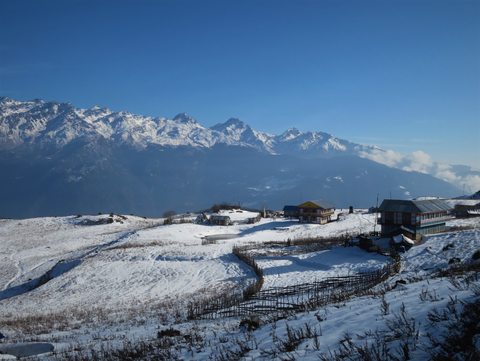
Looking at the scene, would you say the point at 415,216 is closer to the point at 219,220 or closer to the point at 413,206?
the point at 413,206

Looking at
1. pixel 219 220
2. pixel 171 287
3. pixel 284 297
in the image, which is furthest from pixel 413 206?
pixel 219 220

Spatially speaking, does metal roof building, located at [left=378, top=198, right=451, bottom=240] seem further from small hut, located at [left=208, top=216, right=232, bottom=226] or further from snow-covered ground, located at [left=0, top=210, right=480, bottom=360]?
small hut, located at [left=208, top=216, right=232, bottom=226]

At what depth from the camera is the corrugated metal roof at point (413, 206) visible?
130 feet

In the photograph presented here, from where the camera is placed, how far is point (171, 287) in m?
26.0

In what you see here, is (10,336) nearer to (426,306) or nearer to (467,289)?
(426,306)

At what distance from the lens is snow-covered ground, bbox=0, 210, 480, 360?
338 inches

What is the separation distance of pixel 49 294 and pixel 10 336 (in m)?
12.5

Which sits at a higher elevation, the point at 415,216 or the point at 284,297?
the point at 415,216

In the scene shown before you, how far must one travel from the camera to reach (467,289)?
30.9ft

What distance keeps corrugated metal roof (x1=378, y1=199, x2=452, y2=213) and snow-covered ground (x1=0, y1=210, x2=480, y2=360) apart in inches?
194

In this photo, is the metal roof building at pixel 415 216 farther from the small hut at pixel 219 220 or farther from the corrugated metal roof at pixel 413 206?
the small hut at pixel 219 220

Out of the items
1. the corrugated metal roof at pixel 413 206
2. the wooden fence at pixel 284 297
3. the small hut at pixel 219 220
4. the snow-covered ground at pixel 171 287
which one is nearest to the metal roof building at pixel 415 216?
the corrugated metal roof at pixel 413 206

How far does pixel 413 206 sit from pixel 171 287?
35621 millimetres

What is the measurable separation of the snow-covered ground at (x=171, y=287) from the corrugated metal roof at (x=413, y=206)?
492 centimetres
